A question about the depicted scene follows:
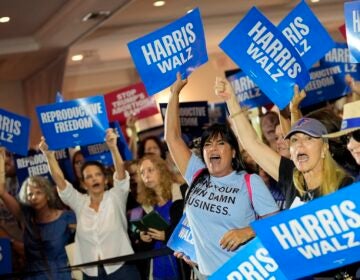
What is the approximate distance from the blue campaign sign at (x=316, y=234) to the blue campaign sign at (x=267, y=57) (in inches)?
57.6

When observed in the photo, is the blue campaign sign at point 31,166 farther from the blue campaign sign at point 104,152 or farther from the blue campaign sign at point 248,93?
the blue campaign sign at point 248,93

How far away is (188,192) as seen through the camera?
4.00 metres

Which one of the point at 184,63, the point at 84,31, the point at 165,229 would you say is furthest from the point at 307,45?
the point at 84,31

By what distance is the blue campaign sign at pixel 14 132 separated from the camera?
21.8 feet

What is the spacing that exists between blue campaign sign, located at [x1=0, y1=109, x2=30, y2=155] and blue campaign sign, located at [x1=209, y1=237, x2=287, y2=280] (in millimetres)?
3808

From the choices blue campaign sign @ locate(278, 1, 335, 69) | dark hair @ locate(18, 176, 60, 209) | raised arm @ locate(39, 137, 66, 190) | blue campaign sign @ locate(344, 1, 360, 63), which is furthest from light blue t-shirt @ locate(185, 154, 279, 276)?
dark hair @ locate(18, 176, 60, 209)

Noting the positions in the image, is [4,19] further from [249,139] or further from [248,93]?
[249,139]

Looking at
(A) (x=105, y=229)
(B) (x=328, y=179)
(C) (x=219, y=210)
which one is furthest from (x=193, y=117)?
(B) (x=328, y=179)

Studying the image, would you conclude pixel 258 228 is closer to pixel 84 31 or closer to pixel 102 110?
pixel 102 110

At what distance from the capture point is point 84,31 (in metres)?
10.2

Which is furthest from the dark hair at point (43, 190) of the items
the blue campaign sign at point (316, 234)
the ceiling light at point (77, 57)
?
the ceiling light at point (77, 57)

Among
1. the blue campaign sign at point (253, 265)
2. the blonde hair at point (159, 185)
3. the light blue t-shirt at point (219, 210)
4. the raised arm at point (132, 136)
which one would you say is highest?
the raised arm at point (132, 136)

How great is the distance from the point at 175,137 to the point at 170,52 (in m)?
0.59

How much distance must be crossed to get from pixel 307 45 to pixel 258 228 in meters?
2.07
